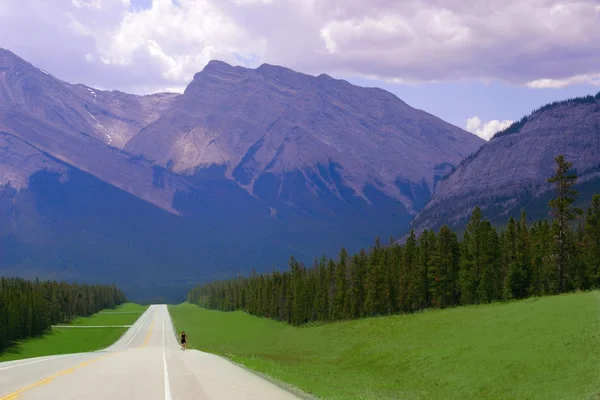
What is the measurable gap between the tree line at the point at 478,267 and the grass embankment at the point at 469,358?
74.5 feet

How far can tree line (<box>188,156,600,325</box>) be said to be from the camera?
90.9m

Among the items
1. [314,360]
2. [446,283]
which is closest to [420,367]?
[314,360]

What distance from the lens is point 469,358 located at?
45.0 m

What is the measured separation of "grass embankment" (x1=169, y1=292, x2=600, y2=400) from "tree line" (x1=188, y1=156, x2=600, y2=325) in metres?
22.7

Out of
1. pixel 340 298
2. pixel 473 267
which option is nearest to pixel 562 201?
pixel 473 267

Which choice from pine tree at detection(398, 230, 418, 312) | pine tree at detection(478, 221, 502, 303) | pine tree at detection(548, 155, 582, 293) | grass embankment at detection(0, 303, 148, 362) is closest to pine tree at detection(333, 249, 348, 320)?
pine tree at detection(398, 230, 418, 312)

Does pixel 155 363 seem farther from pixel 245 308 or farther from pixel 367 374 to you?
pixel 245 308

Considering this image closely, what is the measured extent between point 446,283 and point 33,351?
66.0 meters

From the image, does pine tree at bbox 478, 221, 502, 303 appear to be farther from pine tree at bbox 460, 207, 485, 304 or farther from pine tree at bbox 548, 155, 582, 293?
pine tree at bbox 548, 155, 582, 293

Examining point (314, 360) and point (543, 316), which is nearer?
point (543, 316)

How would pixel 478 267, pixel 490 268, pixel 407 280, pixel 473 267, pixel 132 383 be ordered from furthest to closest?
pixel 407 280 → pixel 478 267 → pixel 473 267 → pixel 490 268 → pixel 132 383

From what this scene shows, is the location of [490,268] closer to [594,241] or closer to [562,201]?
[594,241]

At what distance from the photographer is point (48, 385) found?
2983cm

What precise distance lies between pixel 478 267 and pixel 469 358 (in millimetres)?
54207
